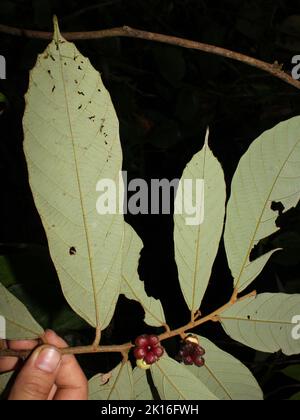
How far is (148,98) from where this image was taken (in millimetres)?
2182

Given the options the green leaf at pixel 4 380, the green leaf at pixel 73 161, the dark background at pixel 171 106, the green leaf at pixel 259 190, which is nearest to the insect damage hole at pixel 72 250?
the green leaf at pixel 73 161

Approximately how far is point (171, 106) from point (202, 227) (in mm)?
1429

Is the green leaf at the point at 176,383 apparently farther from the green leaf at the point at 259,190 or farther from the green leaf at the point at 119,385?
the green leaf at the point at 259,190

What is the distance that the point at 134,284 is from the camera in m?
0.74

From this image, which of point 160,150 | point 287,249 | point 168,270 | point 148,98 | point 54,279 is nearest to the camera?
point 54,279

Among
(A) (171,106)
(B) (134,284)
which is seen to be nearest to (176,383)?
(B) (134,284)

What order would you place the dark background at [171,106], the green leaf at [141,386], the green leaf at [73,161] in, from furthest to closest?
the dark background at [171,106] < the green leaf at [141,386] < the green leaf at [73,161]

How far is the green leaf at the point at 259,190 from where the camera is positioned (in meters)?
0.69

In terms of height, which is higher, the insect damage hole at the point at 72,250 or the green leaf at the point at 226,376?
the insect damage hole at the point at 72,250

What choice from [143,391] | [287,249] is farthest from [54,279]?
[287,249]

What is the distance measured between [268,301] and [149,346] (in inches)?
8.5

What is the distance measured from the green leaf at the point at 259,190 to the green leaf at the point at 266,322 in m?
0.05
